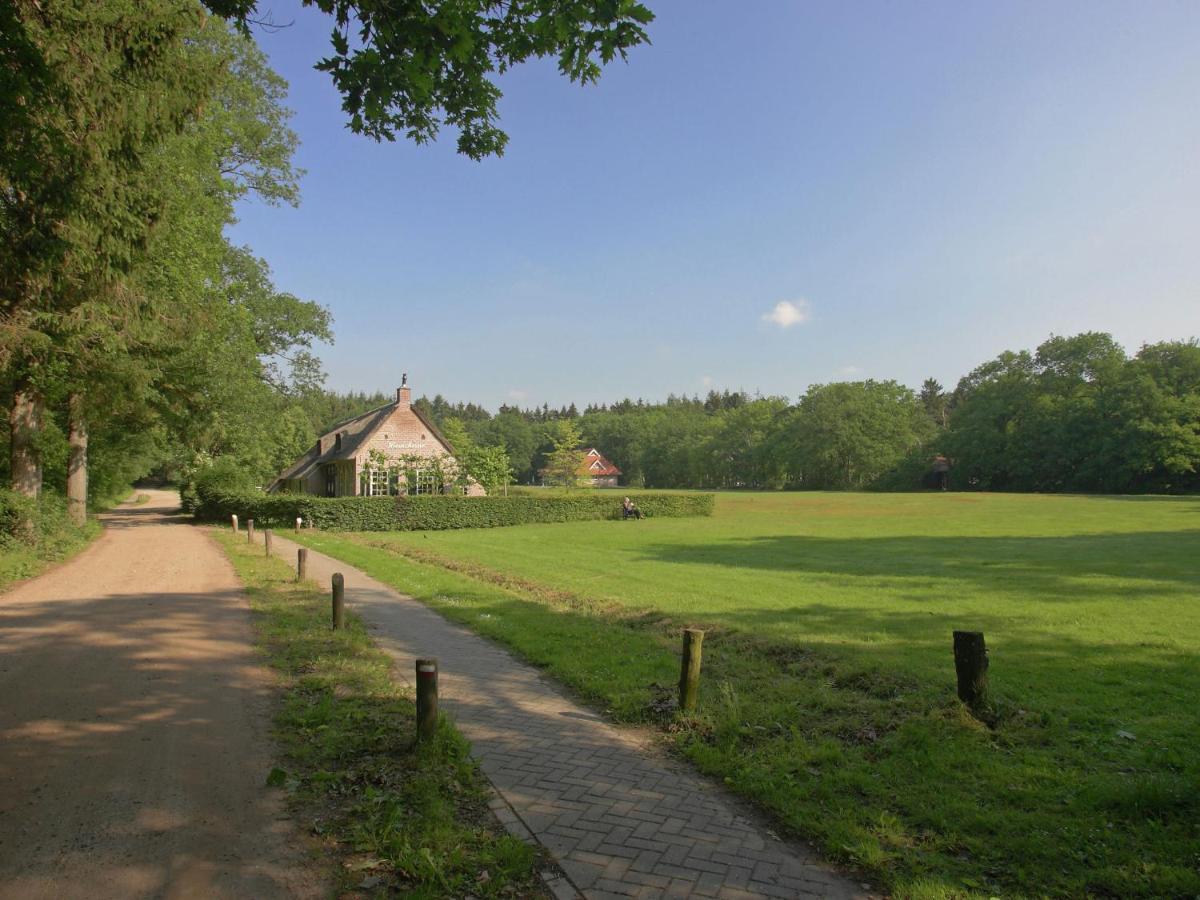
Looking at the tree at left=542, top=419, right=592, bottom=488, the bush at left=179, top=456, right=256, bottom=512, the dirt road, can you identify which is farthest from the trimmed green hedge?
the dirt road

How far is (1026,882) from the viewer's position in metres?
3.75

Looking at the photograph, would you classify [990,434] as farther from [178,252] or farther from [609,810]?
[609,810]

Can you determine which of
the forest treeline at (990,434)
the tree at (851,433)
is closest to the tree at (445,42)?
the forest treeline at (990,434)

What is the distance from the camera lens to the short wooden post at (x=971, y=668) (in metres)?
6.04

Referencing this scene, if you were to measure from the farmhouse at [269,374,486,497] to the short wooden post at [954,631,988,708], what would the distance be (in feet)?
118

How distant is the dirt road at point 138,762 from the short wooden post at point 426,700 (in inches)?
43.0

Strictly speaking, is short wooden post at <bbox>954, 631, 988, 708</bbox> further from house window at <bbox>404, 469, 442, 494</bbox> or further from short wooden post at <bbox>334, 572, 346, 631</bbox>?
house window at <bbox>404, 469, 442, 494</bbox>

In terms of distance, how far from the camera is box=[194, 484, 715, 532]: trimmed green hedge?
102 feet

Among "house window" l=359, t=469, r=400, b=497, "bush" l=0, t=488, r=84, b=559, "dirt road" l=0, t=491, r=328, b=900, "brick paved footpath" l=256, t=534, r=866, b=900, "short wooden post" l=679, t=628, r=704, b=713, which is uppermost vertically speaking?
"house window" l=359, t=469, r=400, b=497

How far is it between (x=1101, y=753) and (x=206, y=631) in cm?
1048

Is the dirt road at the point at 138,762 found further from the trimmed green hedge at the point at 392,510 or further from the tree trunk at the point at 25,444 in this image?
the trimmed green hedge at the point at 392,510

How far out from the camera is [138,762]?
5.29 meters

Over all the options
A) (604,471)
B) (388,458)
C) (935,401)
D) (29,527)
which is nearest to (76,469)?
(29,527)

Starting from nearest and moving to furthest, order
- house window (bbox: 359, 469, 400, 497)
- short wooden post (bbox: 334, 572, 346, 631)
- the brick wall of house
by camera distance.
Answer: short wooden post (bbox: 334, 572, 346, 631)
house window (bbox: 359, 469, 400, 497)
the brick wall of house
